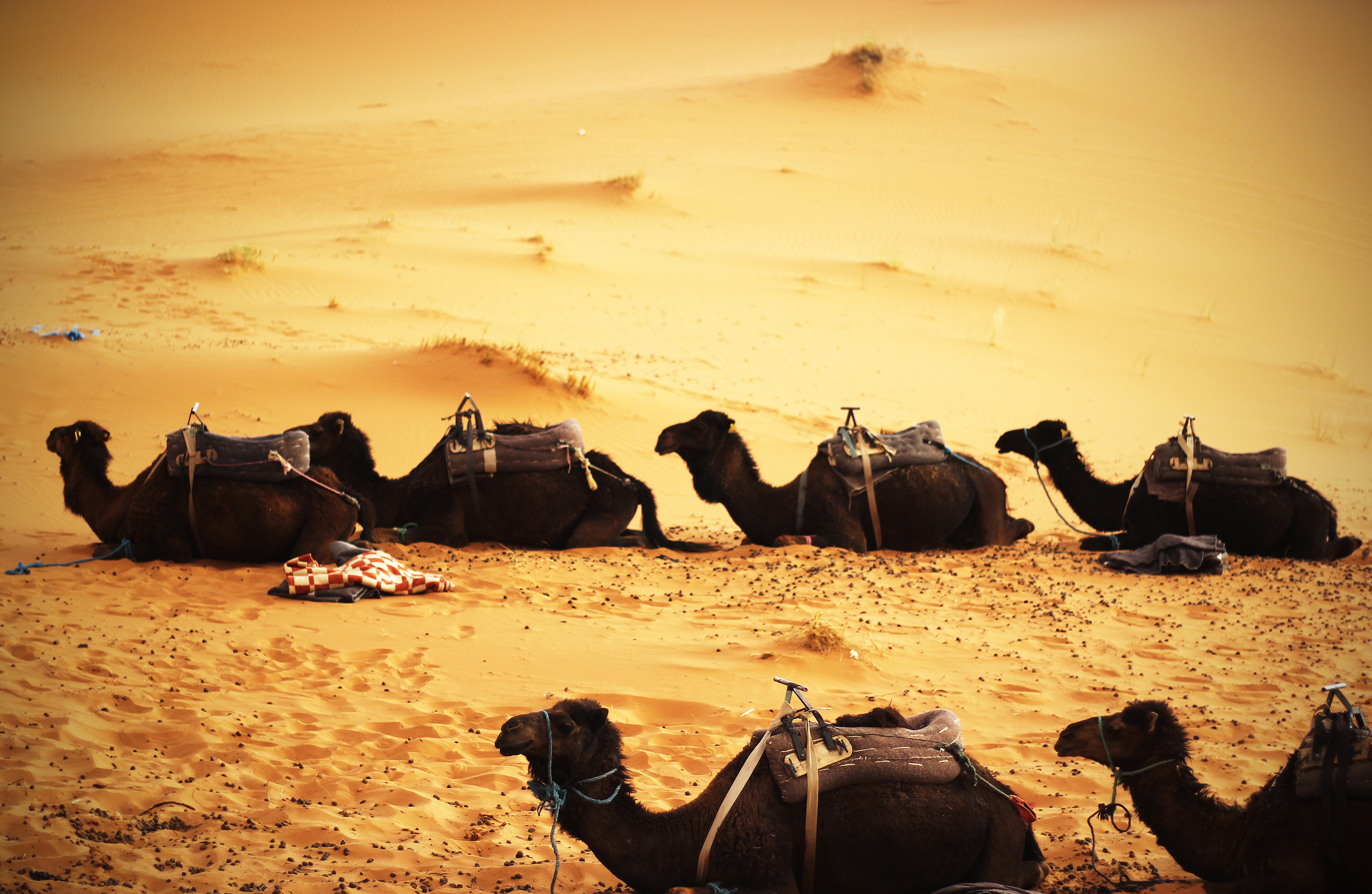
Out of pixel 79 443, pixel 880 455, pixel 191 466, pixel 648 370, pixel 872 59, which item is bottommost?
pixel 191 466

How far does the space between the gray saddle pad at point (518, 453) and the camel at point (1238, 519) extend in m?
4.69

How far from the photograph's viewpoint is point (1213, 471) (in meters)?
10.2

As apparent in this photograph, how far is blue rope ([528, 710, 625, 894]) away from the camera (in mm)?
3918

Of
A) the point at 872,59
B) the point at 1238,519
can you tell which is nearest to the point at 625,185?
the point at 872,59

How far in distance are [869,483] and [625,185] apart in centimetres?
2345

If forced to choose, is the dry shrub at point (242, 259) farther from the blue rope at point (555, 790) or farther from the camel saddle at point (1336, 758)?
the camel saddle at point (1336, 758)

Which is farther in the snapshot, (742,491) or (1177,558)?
(742,491)

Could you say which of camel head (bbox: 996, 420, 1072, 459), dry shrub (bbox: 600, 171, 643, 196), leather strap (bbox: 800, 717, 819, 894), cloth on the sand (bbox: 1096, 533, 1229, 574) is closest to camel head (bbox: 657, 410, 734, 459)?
camel head (bbox: 996, 420, 1072, 459)

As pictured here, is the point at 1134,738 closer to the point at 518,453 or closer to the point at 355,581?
the point at 355,581

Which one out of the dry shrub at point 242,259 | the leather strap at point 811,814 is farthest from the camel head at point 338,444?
the dry shrub at point 242,259

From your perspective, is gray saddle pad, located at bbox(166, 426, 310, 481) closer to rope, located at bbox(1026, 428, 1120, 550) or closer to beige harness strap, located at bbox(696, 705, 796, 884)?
beige harness strap, located at bbox(696, 705, 796, 884)

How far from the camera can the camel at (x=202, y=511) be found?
8.73 m

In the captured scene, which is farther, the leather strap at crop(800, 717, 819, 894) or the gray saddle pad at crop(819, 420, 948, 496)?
the gray saddle pad at crop(819, 420, 948, 496)

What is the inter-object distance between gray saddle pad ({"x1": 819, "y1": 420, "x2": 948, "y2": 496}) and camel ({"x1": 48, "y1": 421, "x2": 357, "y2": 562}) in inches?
174
